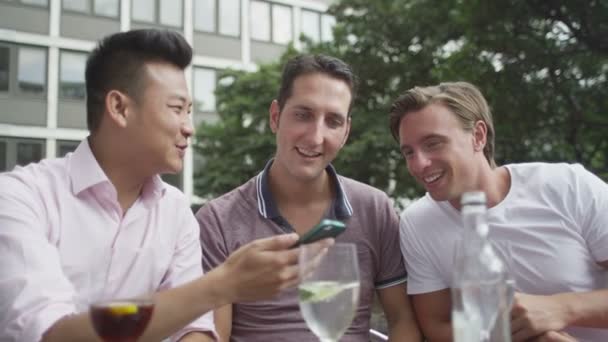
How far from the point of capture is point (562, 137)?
891 cm

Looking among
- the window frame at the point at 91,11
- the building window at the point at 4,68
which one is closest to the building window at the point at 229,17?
the window frame at the point at 91,11

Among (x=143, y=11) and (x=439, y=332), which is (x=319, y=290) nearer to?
(x=439, y=332)

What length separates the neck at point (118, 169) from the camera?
2.14 metres

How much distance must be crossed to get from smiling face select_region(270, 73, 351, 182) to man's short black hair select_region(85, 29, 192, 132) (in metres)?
0.62

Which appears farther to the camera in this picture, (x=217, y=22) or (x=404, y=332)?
(x=217, y=22)

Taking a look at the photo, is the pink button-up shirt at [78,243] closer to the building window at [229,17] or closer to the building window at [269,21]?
the building window at [229,17]

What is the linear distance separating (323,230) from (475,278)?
1.16ft

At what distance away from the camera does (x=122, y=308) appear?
1349 millimetres

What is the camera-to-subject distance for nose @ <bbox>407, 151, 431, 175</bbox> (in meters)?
2.45

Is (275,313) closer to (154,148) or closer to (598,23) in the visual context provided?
(154,148)

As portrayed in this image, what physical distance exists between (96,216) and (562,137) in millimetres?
8196

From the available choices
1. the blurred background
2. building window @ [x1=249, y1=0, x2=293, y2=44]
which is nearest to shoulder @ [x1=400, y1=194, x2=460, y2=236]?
the blurred background

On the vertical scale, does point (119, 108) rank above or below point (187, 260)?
above

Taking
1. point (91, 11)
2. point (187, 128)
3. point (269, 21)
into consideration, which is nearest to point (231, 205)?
point (187, 128)
